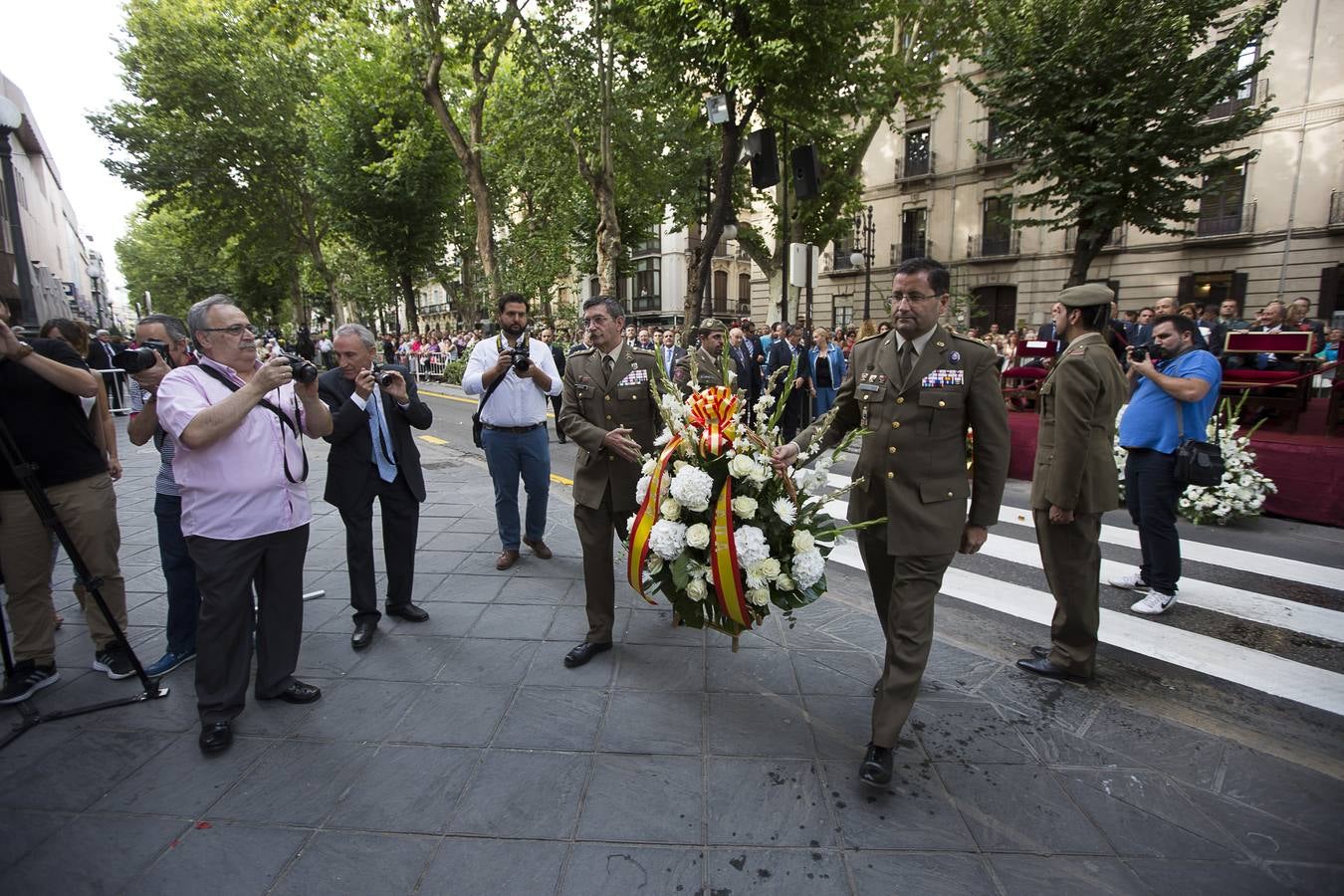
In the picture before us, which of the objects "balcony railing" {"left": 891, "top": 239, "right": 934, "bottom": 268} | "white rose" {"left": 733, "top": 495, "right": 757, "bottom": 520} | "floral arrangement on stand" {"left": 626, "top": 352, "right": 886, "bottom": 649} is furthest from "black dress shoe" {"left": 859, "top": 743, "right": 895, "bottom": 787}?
"balcony railing" {"left": 891, "top": 239, "right": 934, "bottom": 268}

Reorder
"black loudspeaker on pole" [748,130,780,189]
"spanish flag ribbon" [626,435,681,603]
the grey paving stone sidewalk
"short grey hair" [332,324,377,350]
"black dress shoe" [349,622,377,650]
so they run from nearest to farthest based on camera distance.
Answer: the grey paving stone sidewalk, "spanish flag ribbon" [626,435,681,603], "black dress shoe" [349,622,377,650], "short grey hair" [332,324,377,350], "black loudspeaker on pole" [748,130,780,189]

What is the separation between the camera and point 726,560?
2.84 m

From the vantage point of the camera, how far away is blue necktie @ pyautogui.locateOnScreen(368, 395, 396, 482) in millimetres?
4121

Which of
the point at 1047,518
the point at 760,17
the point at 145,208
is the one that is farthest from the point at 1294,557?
the point at 145,208

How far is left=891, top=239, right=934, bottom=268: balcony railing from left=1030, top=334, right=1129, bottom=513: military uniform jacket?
28.5 m

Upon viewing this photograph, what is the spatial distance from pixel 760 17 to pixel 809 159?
2.23 m

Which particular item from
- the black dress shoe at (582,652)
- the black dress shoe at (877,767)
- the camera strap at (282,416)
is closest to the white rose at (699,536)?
the black dress shoe at (877,767)

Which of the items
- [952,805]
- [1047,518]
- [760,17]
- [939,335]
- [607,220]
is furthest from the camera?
[607,220]

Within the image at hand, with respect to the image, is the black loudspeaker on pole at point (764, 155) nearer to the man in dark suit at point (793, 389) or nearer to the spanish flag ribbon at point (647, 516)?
the man in dark suit at point (793, 389)

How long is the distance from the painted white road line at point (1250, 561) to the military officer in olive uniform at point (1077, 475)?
137cm

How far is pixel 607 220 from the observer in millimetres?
16438

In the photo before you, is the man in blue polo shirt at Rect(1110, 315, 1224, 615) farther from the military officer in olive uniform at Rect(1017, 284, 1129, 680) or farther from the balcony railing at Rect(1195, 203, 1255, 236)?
the balcony railing at Rect(1195, 203, 1255, 236)

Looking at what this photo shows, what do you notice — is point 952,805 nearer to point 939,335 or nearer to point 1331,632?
point 939,335

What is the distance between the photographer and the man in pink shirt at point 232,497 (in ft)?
9.52
